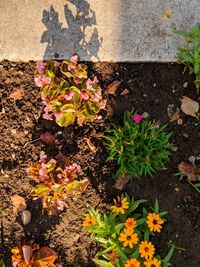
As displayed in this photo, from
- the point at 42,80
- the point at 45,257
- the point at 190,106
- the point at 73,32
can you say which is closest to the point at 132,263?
the point at 45,257

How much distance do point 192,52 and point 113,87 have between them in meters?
0.57

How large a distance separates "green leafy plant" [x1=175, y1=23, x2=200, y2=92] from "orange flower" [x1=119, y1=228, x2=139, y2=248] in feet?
3.47

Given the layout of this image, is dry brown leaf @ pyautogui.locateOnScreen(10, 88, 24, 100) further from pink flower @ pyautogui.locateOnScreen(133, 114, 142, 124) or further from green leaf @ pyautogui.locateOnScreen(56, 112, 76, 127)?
pink flower @ pyautogui.locateOnScreen(133, 114, 142, 124)

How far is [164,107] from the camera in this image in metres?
3.37

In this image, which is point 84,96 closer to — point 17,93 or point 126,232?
point 17,93

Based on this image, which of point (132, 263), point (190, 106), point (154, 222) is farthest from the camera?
point (190, 106)

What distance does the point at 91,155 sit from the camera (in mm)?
3393

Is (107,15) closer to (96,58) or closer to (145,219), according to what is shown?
(96,58)

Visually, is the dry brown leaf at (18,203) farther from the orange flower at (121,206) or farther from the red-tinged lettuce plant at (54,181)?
the orange flower at (121,206)

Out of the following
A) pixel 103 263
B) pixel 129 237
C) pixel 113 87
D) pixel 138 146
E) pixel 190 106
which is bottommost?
pixel 103 263

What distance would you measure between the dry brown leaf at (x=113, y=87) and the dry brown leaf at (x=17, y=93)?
584 millimetres

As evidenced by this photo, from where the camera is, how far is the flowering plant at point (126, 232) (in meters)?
3.06

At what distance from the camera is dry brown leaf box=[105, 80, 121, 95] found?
3.36 meters

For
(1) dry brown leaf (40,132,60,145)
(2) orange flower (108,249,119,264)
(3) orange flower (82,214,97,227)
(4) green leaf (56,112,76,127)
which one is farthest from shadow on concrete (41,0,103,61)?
(2) orange flower (108,249,119,264)
